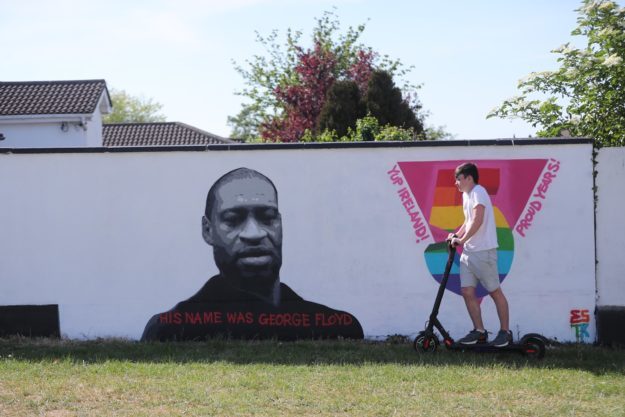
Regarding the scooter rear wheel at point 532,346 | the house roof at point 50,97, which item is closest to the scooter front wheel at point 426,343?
the scooter rear wheel at point 532,346

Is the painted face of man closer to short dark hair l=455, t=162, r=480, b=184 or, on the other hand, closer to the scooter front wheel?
the scooter front wheel

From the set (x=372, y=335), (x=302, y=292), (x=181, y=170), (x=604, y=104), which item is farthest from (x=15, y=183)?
(x=604, y=104)

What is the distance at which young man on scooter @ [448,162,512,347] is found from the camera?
8.57 m

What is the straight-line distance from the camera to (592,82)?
11172 mm

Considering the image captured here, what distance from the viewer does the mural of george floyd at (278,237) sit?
9461 mm

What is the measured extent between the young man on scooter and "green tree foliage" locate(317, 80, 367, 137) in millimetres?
17734

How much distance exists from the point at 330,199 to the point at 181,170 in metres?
1.73

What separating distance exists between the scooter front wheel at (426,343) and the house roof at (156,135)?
109ft

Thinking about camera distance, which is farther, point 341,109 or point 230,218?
point 341,109

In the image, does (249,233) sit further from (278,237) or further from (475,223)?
(475,223)

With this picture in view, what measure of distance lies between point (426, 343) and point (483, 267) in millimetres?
980

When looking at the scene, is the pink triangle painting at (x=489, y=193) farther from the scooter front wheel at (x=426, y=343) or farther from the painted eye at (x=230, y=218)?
the painted eye at (x=230, y=218)

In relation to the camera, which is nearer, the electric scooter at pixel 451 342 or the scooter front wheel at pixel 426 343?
the electric scooter at pixel 451 342

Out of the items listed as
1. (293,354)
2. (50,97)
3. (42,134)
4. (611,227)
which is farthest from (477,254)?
(50,97)
